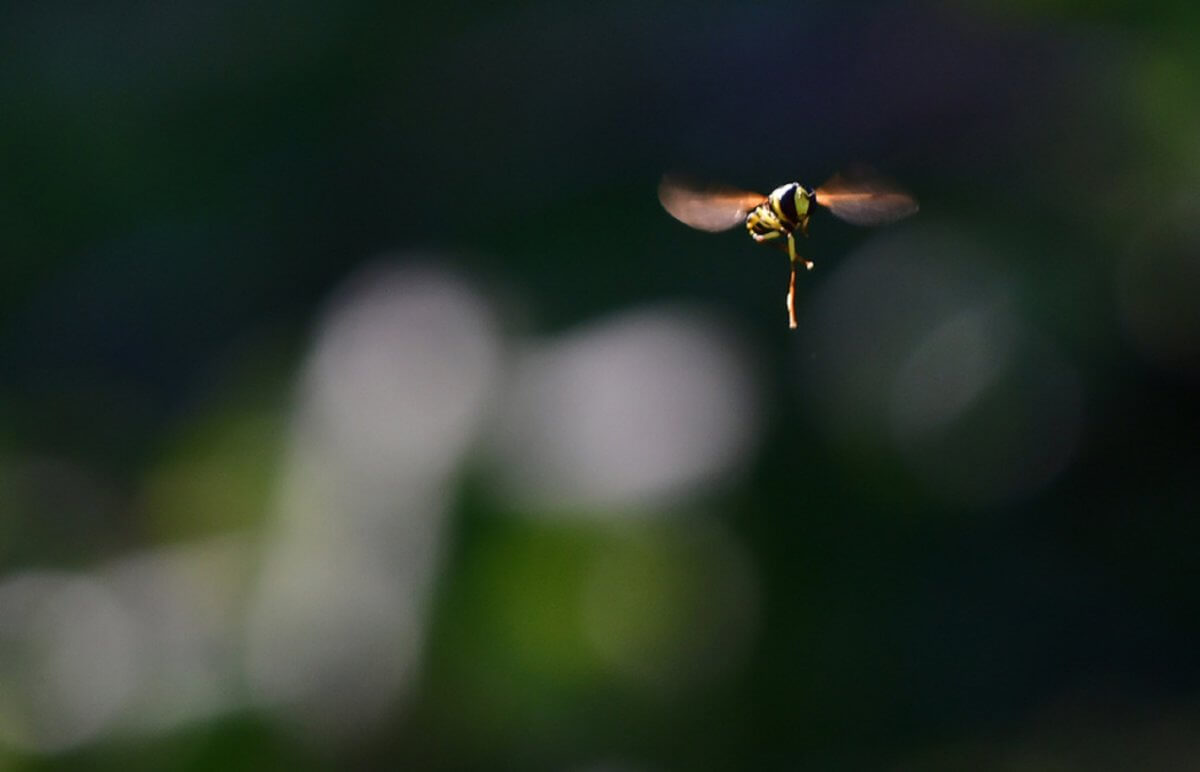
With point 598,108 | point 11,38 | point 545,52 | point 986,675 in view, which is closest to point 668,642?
point 986,675

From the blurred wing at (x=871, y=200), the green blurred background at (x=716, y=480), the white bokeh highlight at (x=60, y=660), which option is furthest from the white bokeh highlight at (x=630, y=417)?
the blurred wing at (x=871, y=200)

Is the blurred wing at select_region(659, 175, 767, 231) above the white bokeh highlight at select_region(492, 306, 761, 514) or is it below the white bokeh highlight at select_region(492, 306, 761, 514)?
below

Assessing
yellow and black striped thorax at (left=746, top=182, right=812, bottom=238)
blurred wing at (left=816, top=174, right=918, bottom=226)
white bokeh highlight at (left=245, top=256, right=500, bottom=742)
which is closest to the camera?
blurred wing at (left=816, top=174, right=918, bottom=226)

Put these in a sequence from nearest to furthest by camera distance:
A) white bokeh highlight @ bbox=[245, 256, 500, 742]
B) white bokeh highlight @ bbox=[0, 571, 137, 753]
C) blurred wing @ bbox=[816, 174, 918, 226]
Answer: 1. blurred wing @ bbox=[816, 174, 918, 226]
2. white bokeh highlight @ bbox=[245, 256, 500, 742]
3. white bokeh highlight @ bbox=[0, 571, 137, 753]

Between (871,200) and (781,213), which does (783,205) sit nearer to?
Answer: (781,213)

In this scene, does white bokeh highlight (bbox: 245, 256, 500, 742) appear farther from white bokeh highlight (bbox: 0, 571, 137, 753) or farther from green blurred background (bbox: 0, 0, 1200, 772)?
white bokeh highlight (bbox: 0, 571, 137, 753)

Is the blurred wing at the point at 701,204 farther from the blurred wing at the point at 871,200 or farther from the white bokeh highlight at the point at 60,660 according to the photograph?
the white bokeh highlight at the point at 60,660

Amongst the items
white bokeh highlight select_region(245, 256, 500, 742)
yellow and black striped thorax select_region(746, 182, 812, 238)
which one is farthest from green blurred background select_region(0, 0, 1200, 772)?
yellow and black striped thorax select_region(746, 182, 812, 238)
